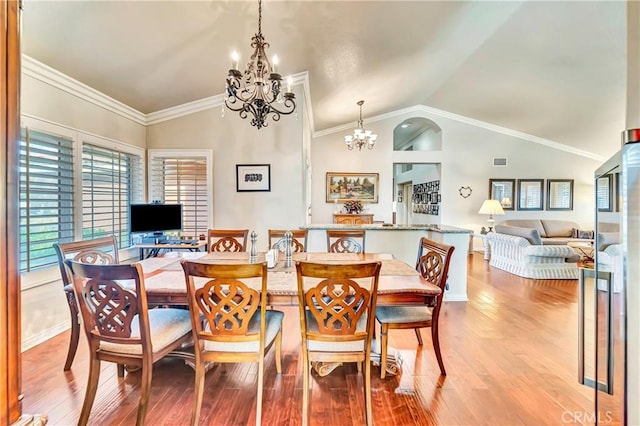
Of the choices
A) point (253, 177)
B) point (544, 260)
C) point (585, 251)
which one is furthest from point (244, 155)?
point (585, 251)

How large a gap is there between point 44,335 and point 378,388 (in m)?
3.00

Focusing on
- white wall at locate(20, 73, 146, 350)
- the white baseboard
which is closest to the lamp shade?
white wall at locate(20, 73, 146, 350)

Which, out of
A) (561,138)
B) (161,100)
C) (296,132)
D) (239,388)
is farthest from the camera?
(561,138)

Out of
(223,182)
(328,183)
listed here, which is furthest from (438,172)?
(223,182)

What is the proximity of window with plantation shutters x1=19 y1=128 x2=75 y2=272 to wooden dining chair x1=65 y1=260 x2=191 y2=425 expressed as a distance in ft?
4.75

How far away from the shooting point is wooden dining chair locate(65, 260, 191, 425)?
158 centimetres

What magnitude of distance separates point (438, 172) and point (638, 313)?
7.60 m

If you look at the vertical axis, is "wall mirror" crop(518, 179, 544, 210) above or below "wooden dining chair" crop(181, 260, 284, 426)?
above

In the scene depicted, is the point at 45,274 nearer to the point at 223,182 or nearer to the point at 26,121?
the point at 26,121

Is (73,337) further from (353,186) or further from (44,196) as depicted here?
(353,186)

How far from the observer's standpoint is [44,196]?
2711mm

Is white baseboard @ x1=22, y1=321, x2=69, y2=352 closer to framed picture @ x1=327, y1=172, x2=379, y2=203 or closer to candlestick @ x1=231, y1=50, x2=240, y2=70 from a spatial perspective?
candlestick @ x1=231, y1=50, x2=240, y2=70

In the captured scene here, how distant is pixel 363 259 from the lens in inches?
108

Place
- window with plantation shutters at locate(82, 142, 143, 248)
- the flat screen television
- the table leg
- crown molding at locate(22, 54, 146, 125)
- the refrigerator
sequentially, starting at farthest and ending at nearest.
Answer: the flat screen television → window with plantation shutters at locate(82, 142, 143, 248) → crown molding at locate(22, 54, 146, 125) → the table leg → the refrigerator
